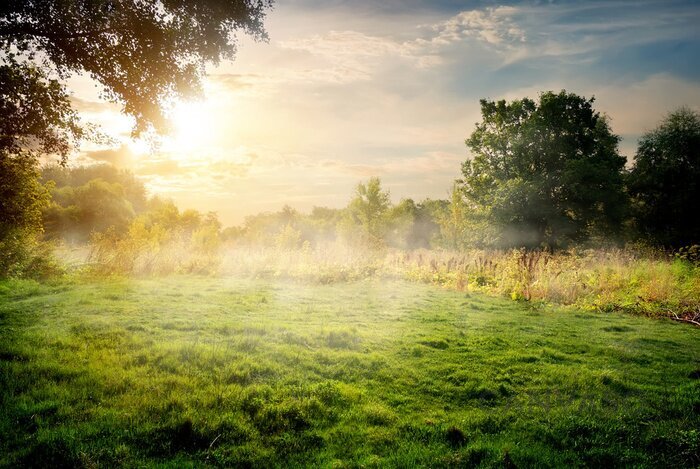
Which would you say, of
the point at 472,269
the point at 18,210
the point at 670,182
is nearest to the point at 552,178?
the point at 670,182

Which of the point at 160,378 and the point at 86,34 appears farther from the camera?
the point at 86,34

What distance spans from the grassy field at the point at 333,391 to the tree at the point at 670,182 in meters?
26.8

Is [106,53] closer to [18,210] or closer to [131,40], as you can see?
[131,40]

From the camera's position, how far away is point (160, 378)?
203 inches

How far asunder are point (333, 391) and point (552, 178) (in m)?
29.9

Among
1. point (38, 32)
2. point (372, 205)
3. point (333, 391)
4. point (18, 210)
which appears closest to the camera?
point (333, 391)

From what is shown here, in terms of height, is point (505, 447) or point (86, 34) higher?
point (86, 34)

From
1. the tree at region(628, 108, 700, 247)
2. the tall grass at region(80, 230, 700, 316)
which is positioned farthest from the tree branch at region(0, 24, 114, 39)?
the tree at region(628, 108, 700, 247)

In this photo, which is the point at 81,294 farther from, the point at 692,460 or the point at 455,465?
the point at 692,460

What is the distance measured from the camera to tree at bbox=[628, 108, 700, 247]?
2875 cm

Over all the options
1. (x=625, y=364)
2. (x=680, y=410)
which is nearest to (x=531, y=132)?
(x=625, y=364)

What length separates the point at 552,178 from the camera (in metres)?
28.8

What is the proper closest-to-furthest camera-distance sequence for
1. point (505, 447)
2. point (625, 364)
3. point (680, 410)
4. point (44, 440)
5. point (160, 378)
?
point (44, 440) → point (505, 447) → point (680, 410) → point (160, 378) → point (625, 364)

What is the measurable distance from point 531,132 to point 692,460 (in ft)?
100.0
